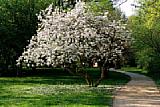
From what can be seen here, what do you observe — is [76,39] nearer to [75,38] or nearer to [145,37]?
[75,38]

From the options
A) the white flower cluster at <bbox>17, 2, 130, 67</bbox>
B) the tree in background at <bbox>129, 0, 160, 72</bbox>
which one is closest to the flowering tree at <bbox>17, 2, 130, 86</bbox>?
the white flower cluster at <bbox>17, 2, 130, 67</bbox>

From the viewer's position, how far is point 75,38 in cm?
1984

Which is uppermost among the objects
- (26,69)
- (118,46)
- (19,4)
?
(19,4)

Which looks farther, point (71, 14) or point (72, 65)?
point (72, 65)

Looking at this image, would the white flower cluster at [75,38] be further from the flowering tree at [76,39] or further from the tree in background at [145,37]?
the tree in background at [145,37]

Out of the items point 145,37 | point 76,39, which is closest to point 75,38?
point 76,39

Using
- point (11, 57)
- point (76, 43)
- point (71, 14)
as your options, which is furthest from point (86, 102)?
point (11, 57)

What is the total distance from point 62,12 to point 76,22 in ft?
4.27

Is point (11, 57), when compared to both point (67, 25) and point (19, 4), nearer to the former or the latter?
point (19, 4)

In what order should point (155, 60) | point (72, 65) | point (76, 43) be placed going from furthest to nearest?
1. point (155, 60)
2. point (72, 65)
3. point (76, 43)

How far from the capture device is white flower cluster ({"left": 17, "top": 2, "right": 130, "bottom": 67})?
19.9 meters

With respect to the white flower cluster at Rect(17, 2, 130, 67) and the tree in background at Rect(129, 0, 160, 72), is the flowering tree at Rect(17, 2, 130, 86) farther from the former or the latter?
the tree in background at Rect(129, 0, 160, 72)

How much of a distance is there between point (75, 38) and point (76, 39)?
72mm

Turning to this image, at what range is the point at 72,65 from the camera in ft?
73.7
